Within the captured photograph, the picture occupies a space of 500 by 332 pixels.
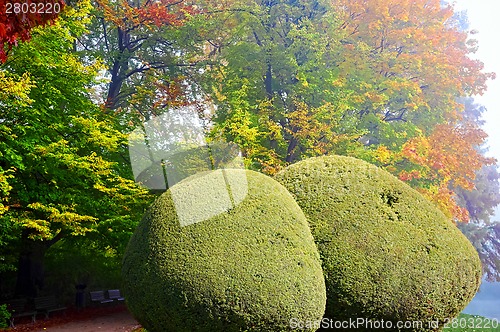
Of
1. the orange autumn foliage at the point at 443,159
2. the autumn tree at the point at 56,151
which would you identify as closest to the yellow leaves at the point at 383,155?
the orange autumn foliage at the point at 443,159

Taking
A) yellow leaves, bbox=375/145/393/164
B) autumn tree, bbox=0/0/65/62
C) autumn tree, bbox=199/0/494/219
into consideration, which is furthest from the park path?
yellow leaves, bbox=375/145/393/164

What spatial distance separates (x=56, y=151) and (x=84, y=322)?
5147mm

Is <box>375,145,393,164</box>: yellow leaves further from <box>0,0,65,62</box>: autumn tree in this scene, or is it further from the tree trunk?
<box>0,0,65,62</box>: autumn tree

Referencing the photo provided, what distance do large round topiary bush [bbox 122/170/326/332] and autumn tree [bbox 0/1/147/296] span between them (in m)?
5.26

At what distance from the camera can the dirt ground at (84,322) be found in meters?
10.4

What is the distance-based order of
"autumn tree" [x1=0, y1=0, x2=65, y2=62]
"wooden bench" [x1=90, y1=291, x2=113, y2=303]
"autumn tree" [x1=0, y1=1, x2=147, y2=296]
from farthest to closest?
"wooden bench" [x1=90, y1=291, x2=113, y2=303], "autumn tree" [x1=0, y1=1, x2=147, y2=296], "autumn tree" [x1=0, y1=0, x2=65, y2=62]

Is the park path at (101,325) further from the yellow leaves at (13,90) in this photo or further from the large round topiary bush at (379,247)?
the large round topiary bush at (379,247)

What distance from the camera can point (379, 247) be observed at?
5535 mm

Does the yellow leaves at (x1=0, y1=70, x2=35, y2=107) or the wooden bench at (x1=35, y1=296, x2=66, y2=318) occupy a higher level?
the yellow leaves at (x1=0, y1=70, x2=35, y2=107)

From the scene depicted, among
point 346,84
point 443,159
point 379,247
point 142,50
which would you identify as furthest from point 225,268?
point 142,50

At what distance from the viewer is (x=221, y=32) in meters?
17.4

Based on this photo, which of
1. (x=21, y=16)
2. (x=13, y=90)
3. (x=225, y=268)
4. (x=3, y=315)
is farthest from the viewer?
(x=3, y=315)

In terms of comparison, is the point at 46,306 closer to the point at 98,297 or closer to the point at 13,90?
the point at 98,297

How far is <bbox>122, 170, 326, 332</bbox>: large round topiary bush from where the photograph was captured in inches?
175
